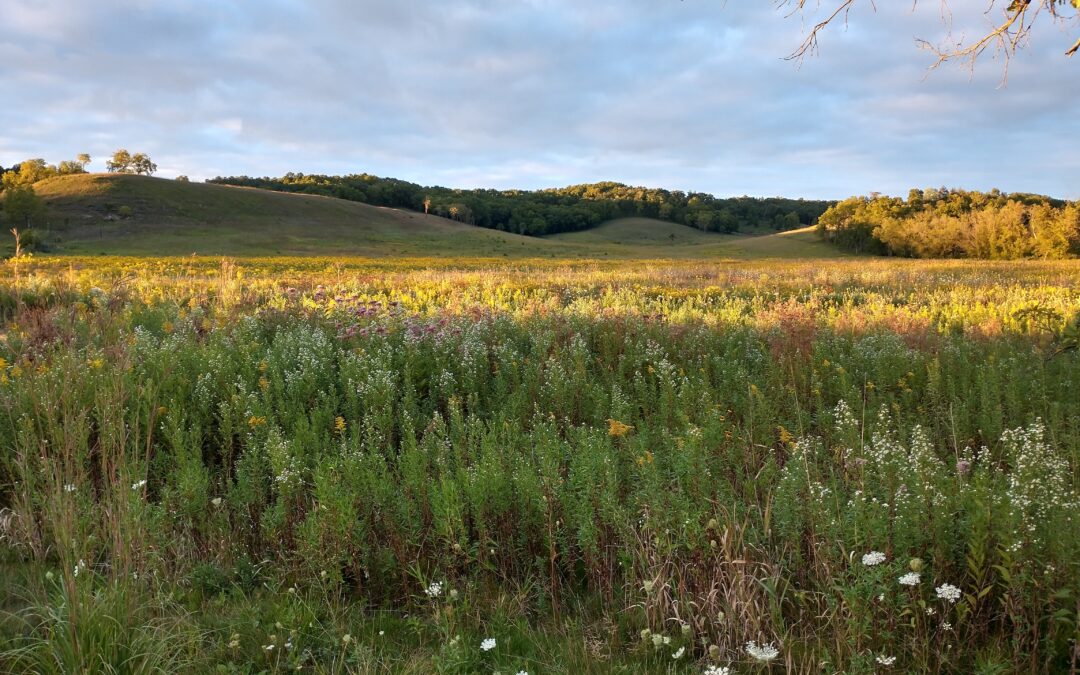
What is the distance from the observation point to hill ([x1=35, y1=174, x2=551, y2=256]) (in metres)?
62.4

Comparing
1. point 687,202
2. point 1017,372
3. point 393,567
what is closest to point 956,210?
point 687,202

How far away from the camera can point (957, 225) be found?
74750 millimetres

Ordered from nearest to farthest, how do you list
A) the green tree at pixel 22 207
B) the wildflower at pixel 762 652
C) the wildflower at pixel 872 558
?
1. the wildflower at pixel 762 652
2. the wildflower at pixel 872 558
3. the green tree at pixel 22 207

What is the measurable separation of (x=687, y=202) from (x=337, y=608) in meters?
151

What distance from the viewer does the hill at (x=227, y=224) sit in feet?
205

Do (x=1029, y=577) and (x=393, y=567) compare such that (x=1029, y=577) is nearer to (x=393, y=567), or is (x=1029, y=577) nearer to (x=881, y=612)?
(x=881, y=612)

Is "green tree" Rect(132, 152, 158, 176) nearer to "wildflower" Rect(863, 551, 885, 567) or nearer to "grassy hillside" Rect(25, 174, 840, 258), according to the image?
"grassy hillside" Rect(25, 174, 840, 258)

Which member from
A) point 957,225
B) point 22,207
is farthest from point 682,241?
point 22,207

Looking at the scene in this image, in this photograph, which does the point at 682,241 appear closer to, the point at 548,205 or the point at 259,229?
the point at 548,205

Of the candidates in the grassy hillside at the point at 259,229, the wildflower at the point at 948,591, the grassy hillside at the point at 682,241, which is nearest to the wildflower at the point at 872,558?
the wildflower at the point at 948,591

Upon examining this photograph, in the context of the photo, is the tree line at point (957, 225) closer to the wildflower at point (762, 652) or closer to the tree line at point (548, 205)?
the tree line at point (548, 205)

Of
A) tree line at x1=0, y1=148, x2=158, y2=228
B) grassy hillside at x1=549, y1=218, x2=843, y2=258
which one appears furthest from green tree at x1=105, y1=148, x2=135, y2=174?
grassy hillside at x1=549, y1=218, x2=843, y2=258

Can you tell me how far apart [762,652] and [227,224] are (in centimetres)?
8834

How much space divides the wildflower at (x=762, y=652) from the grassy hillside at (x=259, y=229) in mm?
56631
